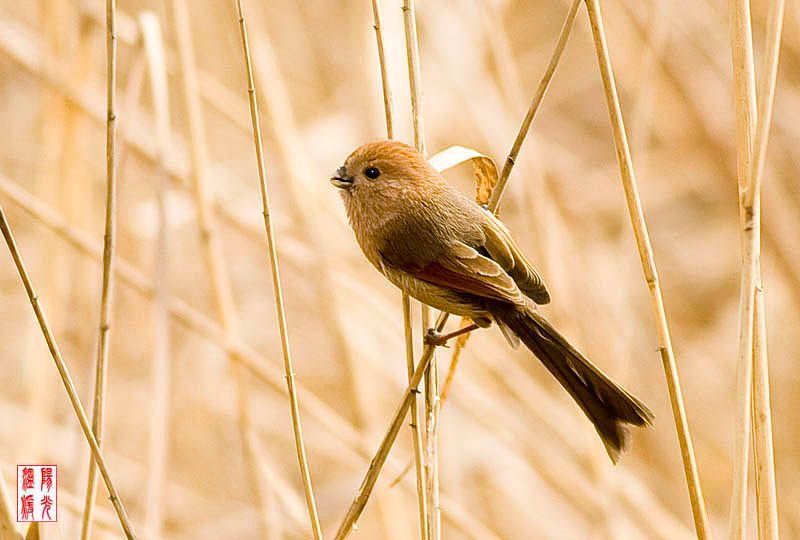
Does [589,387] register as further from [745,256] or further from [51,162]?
[51,162]

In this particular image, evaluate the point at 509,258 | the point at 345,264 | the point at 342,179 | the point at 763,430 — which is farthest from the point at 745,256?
the point at 345,264

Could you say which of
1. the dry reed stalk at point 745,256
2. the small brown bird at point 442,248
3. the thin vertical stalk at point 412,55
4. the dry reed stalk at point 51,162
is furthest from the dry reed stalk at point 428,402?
the dry reed stalk at point 51,162

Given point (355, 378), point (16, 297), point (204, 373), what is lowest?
point (355, 378)

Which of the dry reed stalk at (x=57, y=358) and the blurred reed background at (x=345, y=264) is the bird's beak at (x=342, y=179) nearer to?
the blurred reed background at (x=345, y=264)

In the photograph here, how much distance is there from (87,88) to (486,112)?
1.04 meters

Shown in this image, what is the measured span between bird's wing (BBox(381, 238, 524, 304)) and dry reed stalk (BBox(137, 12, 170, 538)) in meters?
→ 0.58

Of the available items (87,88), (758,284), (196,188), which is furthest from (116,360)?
(758,284)

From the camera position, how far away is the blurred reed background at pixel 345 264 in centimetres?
193

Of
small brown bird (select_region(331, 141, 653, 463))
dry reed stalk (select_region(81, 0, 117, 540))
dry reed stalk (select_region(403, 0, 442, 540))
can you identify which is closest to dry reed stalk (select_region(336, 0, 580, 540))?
dry reed stalk (select_region(403, 0, 442, 540))

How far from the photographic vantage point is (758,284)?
1.14 meters

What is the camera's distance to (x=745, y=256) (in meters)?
1.13

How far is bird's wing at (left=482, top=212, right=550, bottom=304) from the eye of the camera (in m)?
1.49

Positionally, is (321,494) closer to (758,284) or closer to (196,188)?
(196,188)

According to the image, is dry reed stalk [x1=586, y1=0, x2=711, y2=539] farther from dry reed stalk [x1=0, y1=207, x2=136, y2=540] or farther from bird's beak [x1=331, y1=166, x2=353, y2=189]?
dry reed stalk [x1=0, y1=207, x2=136, y2=540]
